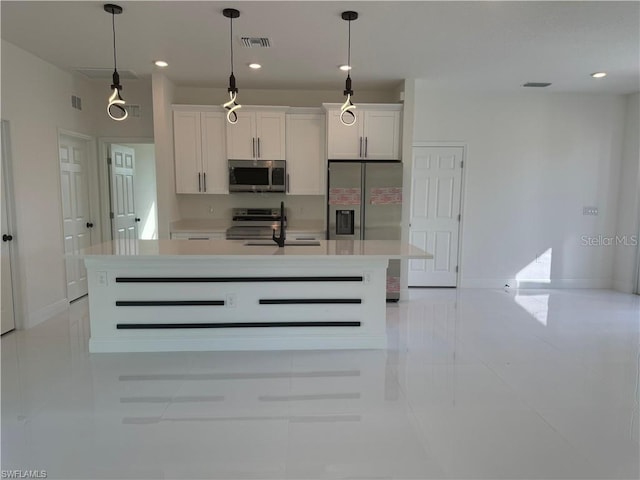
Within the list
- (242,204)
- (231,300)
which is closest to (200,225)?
(242,204)

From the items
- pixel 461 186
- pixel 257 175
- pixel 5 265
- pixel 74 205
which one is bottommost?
pixel 5 265

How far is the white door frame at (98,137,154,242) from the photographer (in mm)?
5469

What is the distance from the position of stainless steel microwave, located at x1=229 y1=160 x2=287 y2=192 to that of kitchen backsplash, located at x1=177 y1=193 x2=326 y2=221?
349mm

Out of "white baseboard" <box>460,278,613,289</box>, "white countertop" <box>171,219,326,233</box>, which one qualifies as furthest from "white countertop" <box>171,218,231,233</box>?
"white baseboard" <box>460,278,613,289</box>

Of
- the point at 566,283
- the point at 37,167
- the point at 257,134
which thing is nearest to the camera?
the point at 37,167

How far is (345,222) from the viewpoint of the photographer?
5113 millimetres

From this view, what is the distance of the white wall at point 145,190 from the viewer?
22.8ft

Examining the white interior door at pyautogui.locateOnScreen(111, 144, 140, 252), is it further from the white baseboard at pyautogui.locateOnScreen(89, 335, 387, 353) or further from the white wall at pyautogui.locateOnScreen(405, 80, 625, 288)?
the white wall at pyautogui.locateOnScreen(405, 80, 625, 288)

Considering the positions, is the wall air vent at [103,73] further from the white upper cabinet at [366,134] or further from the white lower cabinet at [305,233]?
the white lower cabinet at [305,233]

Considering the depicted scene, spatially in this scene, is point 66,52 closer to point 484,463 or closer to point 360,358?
point 360,358

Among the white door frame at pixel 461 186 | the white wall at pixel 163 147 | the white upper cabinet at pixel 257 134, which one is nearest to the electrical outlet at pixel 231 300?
the white wall at pixel 163 147

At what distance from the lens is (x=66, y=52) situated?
13.5 ft

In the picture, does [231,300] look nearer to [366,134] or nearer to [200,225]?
[200,225]

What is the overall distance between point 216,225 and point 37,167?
2108mm
